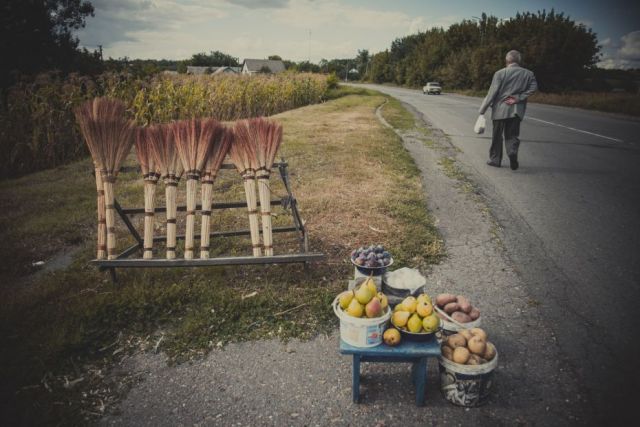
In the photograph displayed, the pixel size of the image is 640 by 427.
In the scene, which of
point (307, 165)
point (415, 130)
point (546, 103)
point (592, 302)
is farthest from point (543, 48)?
point (592, 302)

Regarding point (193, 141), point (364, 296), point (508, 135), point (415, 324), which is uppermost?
point (508, 135)

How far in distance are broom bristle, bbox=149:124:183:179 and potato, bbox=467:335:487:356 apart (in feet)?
9.91

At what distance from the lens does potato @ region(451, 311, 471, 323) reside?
2732 millimetres

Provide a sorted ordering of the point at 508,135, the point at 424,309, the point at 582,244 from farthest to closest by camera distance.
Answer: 1. the point at 508,135
2. the point at 582,244
3. the point at 424,309

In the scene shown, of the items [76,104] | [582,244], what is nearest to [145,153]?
[582,244]

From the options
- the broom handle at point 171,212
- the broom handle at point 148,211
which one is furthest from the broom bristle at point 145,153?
the broom handle at point 171,212

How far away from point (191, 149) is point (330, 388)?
8.27ft

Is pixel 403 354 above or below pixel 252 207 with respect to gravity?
below

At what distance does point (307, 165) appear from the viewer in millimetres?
8344

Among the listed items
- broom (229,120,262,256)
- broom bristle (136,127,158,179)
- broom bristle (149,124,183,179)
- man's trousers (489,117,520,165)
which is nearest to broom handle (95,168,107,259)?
broom bristle (136,127,158,179)

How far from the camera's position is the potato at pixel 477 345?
97.3 inches

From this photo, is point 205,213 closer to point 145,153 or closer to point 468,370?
point 145,153

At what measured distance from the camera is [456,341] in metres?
2.57

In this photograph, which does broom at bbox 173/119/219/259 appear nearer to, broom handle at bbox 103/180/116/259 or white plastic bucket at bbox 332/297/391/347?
broom handle at bbox 103/180/116/259
